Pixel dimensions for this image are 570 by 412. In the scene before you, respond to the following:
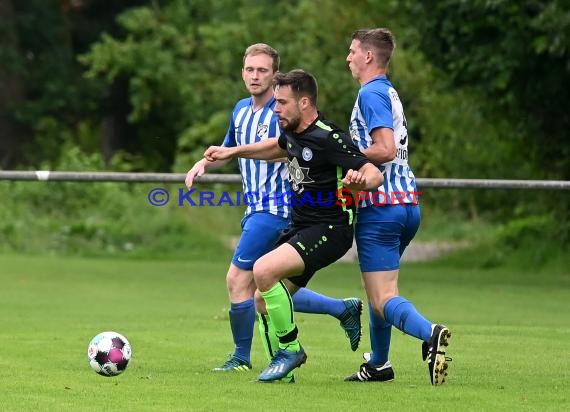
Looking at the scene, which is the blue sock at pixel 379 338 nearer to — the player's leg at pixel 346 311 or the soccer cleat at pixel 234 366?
the player's leg at pixel 346 311

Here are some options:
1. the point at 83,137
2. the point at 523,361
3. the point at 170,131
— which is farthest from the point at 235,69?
the point at 523,361

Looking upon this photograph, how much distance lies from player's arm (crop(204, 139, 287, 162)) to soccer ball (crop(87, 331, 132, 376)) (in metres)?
1.38

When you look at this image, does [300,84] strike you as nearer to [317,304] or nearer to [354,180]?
[354,180]

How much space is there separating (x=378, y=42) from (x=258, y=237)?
1697 mm

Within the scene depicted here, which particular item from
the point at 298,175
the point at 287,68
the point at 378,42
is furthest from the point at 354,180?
the point at 287,68

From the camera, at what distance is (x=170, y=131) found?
4325cm

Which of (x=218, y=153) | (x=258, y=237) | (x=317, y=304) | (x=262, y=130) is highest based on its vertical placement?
(x=262, y=130)

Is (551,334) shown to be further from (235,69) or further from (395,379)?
(235,69)

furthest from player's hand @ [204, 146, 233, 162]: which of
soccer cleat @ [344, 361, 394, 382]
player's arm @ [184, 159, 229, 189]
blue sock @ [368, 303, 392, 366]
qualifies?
soccer cleat @ [344, 361, 394, 382]

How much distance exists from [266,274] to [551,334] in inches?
186

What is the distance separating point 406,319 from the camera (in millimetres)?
8203

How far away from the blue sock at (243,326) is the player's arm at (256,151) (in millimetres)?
1210

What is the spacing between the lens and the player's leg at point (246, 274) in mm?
9289

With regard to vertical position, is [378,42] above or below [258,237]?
above
